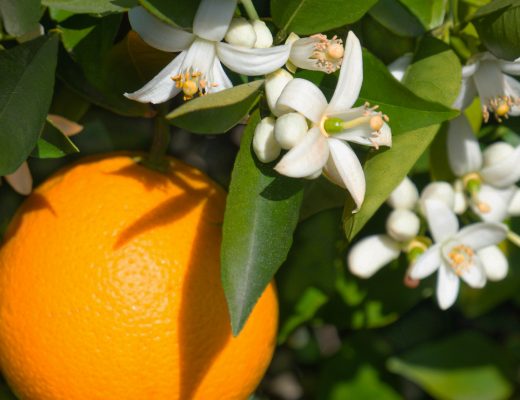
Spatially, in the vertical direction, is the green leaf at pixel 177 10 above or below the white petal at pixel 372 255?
above

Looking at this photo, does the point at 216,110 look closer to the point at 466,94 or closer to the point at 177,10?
the point at 177,10

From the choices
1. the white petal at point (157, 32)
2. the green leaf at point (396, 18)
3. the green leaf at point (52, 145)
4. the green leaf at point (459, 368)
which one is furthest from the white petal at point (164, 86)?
the green leaf at point (459, 368)

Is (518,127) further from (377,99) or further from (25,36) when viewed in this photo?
(25,36)

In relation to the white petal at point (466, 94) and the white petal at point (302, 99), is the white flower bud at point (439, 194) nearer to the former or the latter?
the white petal at point (466, 94)

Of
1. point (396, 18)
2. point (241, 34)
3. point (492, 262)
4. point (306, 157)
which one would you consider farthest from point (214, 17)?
point (492, 262)

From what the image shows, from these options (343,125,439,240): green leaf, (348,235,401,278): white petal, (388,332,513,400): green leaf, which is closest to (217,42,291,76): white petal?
(343,125,439,240): green leaf

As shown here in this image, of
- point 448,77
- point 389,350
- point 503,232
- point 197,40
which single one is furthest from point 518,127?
point 197,40

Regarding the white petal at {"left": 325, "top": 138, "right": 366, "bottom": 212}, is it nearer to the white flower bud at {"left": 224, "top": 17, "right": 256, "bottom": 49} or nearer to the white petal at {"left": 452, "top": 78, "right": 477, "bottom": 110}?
the white flower bud at {"left": 224, "top": 17, "right": 256, "bottom": 49}
